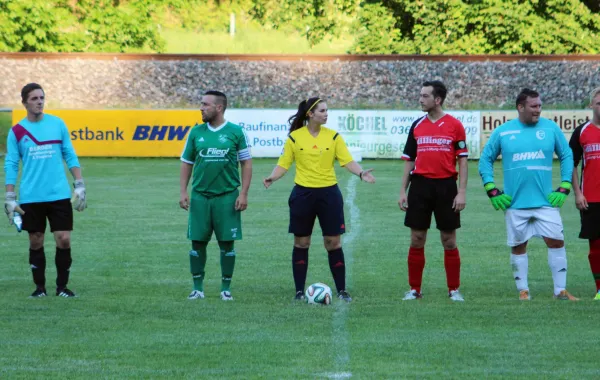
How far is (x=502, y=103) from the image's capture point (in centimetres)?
4175

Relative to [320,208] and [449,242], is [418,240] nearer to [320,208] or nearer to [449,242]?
[449,242]

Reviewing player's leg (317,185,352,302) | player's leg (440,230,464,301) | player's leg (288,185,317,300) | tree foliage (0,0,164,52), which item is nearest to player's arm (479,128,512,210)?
player's leg (440,230,464,301)

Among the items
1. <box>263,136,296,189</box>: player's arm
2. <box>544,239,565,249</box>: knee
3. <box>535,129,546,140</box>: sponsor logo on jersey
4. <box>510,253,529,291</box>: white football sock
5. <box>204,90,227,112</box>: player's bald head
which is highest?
<box>204,90,227,112</box>: player's bald head

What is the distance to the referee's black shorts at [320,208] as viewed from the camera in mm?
9359

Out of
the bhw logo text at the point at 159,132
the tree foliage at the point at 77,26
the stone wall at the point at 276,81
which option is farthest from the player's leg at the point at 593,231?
the tree foliage at the point at 77,26

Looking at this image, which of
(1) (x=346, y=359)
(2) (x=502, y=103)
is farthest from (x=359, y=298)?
(2) (x=502, y=103)

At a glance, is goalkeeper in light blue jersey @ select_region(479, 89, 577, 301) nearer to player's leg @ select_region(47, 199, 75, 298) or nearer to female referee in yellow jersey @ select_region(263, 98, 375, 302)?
female referee in yellow jersey @ select_region(263, 98, 375, 302)

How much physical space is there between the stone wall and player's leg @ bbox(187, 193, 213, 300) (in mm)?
32202

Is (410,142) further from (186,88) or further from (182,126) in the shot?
(186,88)

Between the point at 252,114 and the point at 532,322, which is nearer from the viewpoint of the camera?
the point at 532,322

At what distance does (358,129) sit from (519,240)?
20830 mm

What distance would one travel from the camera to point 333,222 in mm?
9375

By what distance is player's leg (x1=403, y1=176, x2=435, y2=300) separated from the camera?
9.37 metres

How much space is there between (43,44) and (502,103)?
787 inches
